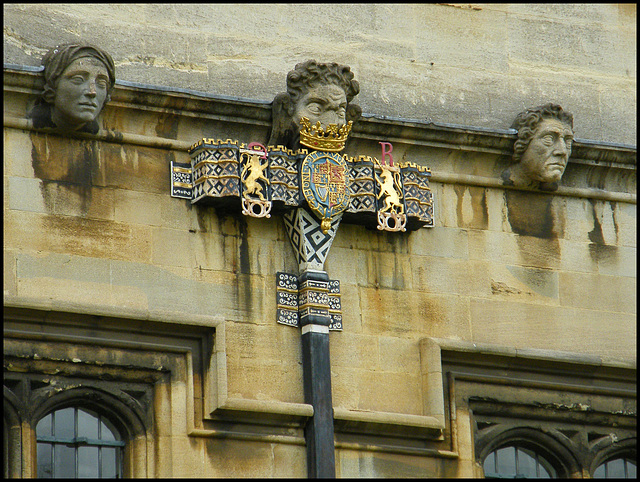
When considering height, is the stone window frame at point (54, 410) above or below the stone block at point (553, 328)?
below

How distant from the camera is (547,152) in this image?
15.1 meters

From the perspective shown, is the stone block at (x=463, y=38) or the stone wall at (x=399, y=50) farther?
the stone block at (x=463, y=38)

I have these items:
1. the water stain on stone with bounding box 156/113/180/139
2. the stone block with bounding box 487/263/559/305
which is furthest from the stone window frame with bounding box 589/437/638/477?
the water stain on stone with bounding box 156/113/180/139

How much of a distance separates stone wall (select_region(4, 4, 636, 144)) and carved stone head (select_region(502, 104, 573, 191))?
1.28 feet

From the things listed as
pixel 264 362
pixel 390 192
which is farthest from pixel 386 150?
pixel 264 362

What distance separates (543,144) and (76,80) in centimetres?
366

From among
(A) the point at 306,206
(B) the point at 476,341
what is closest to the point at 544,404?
(B) the point at 476,341

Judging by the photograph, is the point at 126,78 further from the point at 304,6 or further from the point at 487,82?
the point at 487,82

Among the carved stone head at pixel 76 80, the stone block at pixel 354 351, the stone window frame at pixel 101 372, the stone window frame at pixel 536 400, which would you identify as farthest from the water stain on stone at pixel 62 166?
the stone window frame at pixel 536 400

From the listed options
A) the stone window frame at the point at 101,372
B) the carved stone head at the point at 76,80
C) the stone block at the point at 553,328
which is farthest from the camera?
the stone block at the point at 553,328

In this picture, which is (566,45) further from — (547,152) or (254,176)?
(254,176)

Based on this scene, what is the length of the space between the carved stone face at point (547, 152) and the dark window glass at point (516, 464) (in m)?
2.07

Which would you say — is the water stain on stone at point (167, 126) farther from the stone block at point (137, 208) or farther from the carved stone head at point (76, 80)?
the carved stone head at point (76, 80)

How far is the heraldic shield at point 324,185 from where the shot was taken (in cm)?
1432
